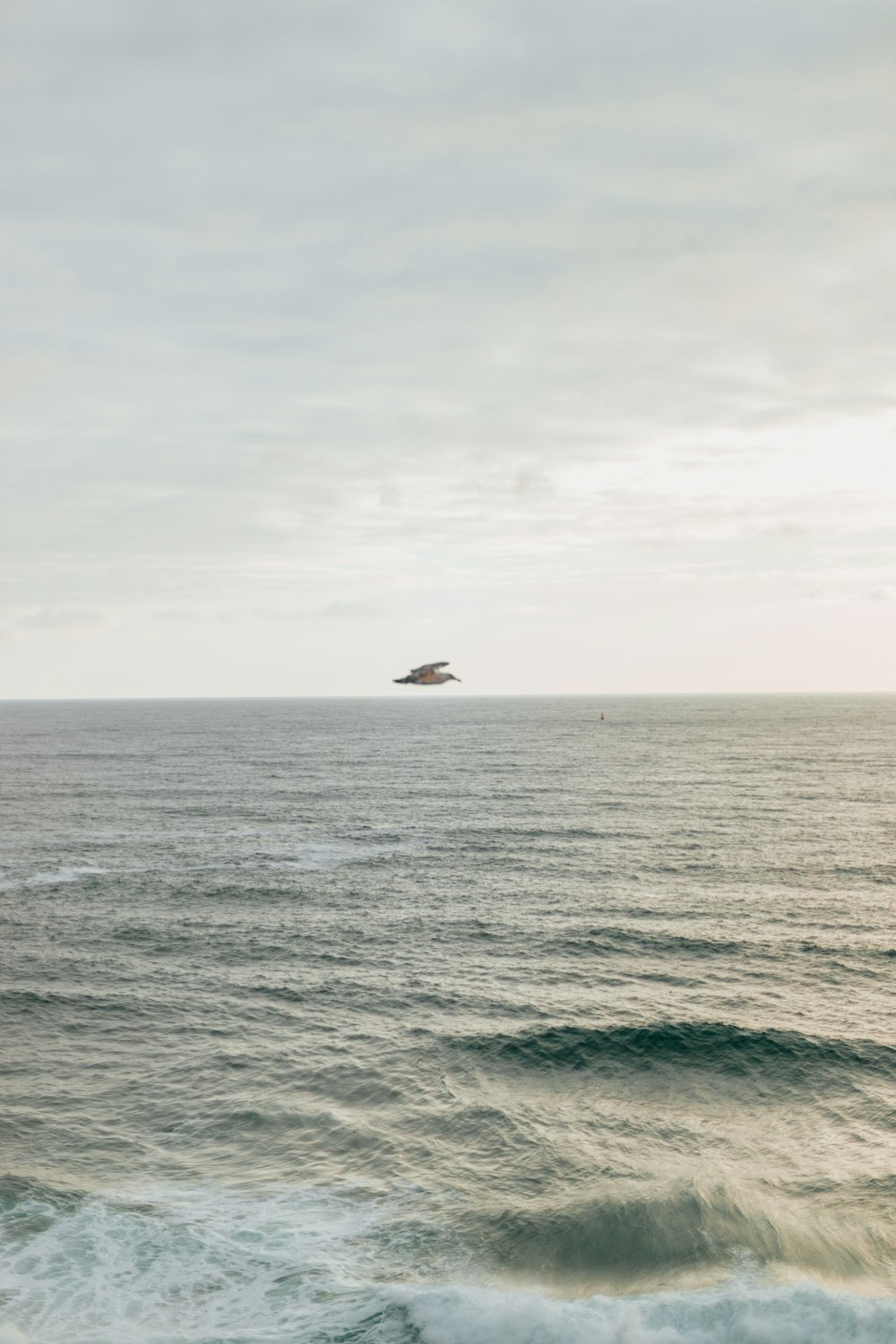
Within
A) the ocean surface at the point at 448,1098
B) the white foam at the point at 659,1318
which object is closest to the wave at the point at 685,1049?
the ocean surface at the point at 448,1098

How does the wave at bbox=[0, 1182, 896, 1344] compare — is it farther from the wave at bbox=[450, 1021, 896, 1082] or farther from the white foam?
the wave at bbox=[450, 1021, 896, 1082]

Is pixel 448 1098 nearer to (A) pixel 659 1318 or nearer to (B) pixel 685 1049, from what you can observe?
(B) pixel 685 1049

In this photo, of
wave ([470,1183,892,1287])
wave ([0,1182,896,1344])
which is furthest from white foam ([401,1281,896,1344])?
wave ([470,1183,892,1287])

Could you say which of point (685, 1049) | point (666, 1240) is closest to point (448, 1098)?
point (666, 1240)

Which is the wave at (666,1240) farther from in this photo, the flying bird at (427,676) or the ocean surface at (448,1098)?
the flying bird at (427,676)

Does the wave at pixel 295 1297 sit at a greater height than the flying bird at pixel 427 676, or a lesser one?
lesser
